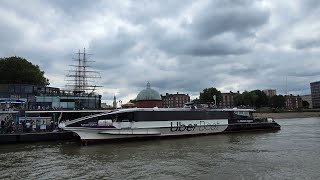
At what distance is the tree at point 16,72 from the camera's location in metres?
87.4

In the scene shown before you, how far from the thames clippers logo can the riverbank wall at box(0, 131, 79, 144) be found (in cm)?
1543

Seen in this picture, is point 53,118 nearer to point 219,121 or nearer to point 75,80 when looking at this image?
point 219,121

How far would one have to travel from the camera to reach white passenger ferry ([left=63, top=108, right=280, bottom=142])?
136 ft

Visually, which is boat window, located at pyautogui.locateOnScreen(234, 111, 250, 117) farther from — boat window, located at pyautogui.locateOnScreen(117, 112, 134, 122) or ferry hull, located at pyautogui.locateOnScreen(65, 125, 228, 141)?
boat window, located at pyautogui.locateOnScreen(117, 112, 134, 122)

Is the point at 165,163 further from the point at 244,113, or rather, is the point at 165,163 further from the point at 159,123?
the point at 244,113

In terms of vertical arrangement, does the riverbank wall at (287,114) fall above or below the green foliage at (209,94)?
below

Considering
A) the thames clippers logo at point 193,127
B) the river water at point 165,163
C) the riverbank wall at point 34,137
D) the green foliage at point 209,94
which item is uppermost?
the green foliage at point 209,94

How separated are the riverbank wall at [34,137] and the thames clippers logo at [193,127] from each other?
1543 centimetres

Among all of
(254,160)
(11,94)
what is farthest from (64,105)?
(254,160)

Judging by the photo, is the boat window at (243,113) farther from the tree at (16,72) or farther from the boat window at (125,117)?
the tree at (16,72)

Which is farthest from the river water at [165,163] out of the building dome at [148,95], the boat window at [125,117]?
the building dome at [148,95]

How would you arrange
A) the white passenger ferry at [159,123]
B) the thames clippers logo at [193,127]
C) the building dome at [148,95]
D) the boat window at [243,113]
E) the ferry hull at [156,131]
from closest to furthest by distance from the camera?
the ferry hull at [156,131]
the white passenger ferry at [159,123]
the thames clippers logo at [193,127]
the boat window at [243,113]
the building dome at [148,95]

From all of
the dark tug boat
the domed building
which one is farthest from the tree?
the dark tug boat

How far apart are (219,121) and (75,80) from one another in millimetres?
60231
